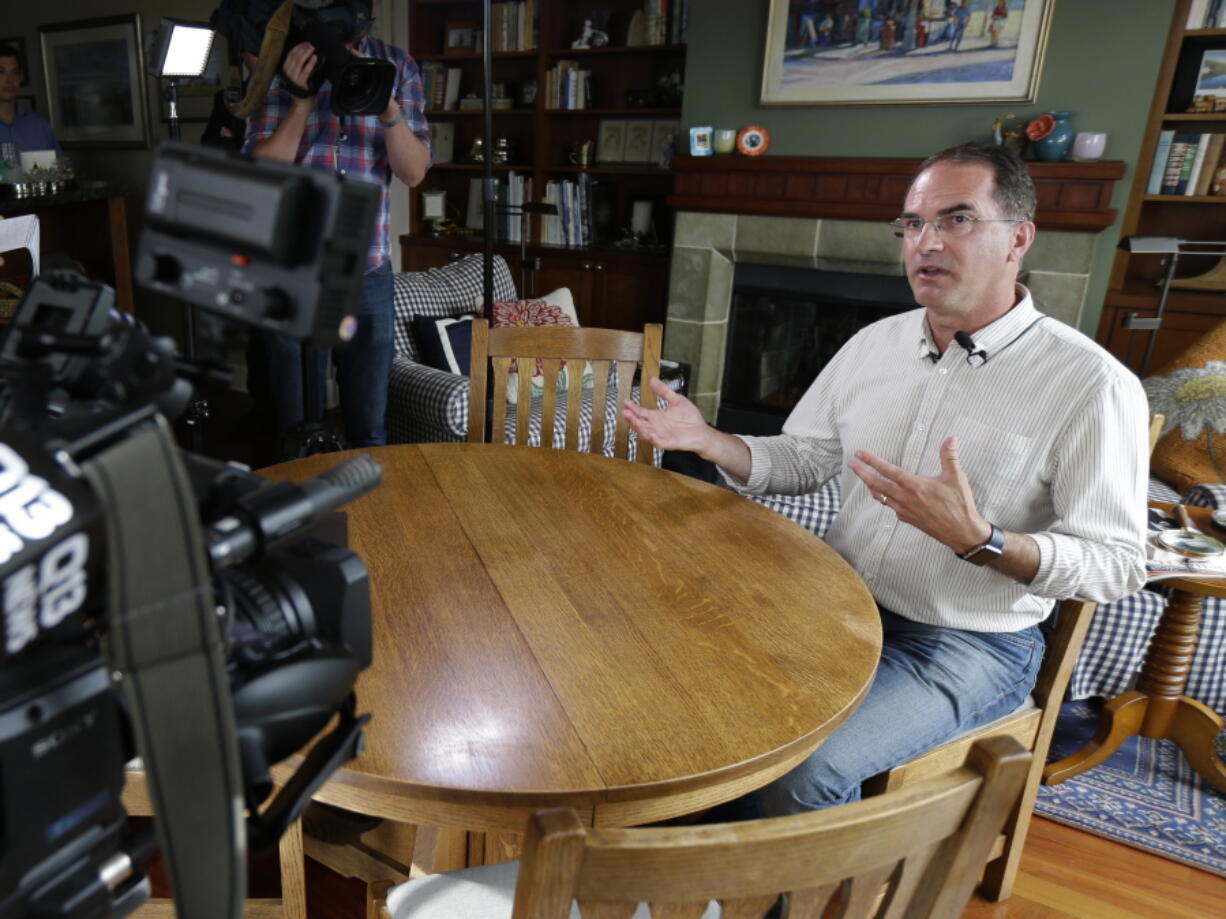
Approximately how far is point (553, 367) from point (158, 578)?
5.10 ft

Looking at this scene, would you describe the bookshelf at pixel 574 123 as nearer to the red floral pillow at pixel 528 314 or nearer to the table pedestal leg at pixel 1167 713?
the red floral pillow at pixel 528 314

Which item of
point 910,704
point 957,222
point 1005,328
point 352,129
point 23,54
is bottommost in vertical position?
point 910,704

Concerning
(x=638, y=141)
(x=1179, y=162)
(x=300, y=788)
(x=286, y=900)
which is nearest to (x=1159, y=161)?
(x=1179, y=162)

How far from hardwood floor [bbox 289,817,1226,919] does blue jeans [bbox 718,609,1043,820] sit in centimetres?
44

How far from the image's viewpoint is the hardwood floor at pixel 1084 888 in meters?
1.46

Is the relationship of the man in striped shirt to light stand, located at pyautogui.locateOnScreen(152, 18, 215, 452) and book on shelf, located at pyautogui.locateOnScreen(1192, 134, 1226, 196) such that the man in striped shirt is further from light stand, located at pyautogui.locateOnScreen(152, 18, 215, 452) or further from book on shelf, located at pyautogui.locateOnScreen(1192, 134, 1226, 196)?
book on shelf, located at pyautogui.locateOnScreen(1192, 134, 1226, 196)

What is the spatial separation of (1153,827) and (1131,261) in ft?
8.88

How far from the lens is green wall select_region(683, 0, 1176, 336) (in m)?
3.04

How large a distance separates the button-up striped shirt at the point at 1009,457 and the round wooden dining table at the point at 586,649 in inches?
9.0

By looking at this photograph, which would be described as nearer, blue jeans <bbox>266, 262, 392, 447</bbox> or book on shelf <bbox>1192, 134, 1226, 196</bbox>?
blue jeans <bbox>266, 262, 392, 447</bbox>

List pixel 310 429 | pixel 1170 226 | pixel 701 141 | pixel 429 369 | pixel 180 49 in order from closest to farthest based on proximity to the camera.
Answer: pixel 310 429 < pixel 180 49 < pixel 429 369 < pixel 1170 226 < pixel 701 141

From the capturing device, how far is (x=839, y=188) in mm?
3541

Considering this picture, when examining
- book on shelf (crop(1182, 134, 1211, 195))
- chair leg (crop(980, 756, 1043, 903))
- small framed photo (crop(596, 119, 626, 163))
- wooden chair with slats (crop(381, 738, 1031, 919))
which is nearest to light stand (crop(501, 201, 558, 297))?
small framed photo (crop(596, 119, 626, 163))

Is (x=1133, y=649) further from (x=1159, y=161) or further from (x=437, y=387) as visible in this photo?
(x=1159, y=161)
